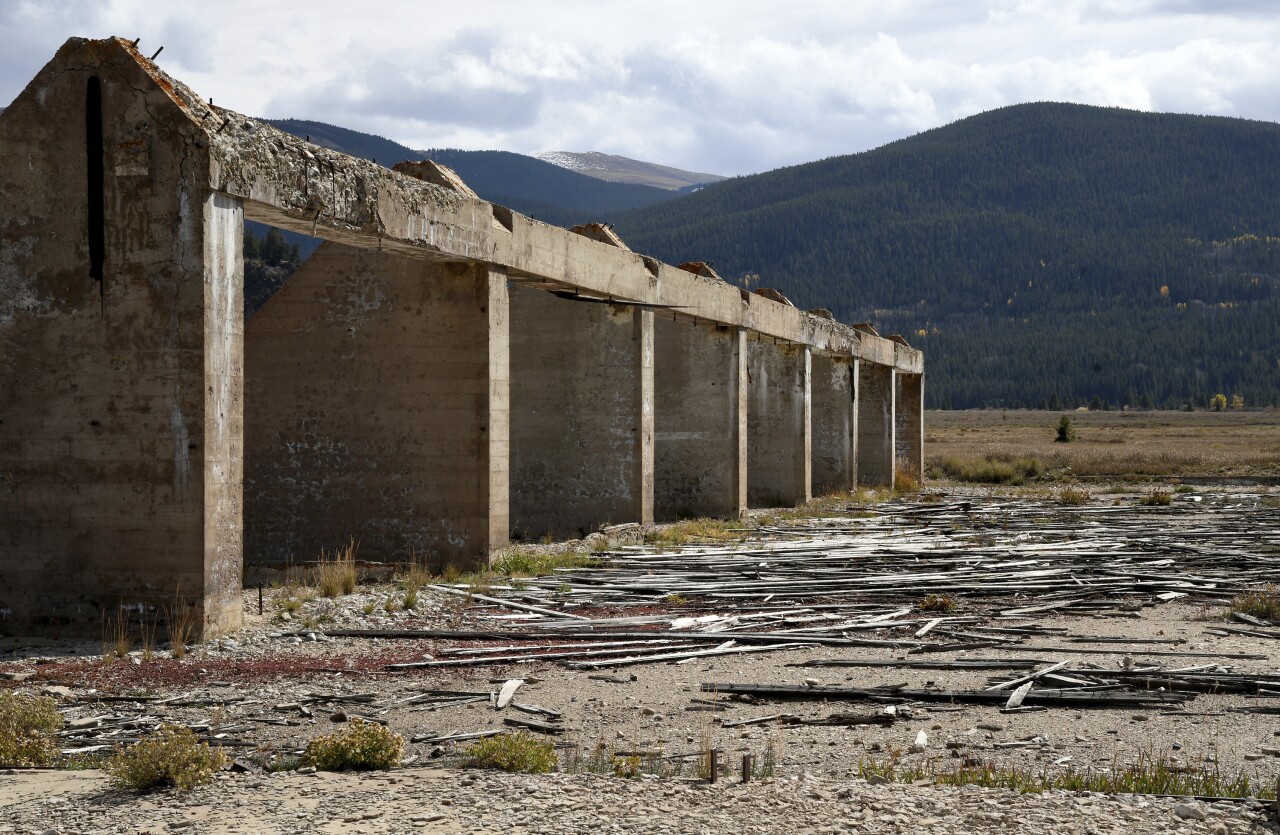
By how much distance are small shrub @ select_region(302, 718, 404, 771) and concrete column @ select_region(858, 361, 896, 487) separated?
1109 inches

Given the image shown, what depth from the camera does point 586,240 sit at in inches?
712

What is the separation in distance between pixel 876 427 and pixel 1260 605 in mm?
22667

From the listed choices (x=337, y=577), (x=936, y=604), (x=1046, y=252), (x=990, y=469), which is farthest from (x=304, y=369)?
(x=1046, y=252)

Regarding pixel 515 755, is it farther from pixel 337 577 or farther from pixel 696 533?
pixel 696 533

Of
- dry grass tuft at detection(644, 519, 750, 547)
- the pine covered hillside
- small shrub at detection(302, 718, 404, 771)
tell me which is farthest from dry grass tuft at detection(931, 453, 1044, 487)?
the pine covered hillside

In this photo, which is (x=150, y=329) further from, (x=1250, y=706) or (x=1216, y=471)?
(x=1216, y=471)

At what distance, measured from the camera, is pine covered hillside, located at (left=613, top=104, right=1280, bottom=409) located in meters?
143

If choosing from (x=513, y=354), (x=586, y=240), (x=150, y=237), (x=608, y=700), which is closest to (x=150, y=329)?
(x=150, y=237)

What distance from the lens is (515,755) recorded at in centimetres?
673

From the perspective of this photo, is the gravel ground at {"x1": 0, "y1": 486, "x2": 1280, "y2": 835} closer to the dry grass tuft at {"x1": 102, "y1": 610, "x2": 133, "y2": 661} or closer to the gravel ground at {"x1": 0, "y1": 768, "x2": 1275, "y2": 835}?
the gravel ground at {"x1": 0, "y1": 768, "x2": 1275, "y2": 835}

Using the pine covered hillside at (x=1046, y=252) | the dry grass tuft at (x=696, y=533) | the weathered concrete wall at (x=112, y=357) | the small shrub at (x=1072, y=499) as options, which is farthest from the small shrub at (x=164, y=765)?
the pine covered hillside at (x=1046, y=252)

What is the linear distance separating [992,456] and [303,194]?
3456 centimetres

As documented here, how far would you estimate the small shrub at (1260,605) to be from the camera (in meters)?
11.8

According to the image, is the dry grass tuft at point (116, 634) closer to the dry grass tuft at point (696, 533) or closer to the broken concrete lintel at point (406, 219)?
the broken concrete lintel at point (406, 219)
